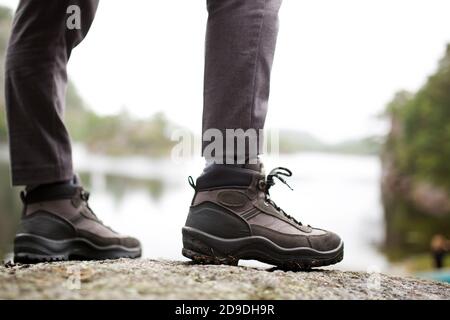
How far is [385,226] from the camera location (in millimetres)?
29281

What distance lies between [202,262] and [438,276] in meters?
9.85

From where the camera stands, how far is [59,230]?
1.99 meters

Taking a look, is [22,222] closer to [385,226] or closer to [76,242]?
[76,242]

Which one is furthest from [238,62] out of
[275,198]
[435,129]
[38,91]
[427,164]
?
[435,129]

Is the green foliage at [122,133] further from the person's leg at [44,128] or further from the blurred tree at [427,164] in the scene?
the person's leg at [44,128]

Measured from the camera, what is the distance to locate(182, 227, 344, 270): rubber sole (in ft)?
5.33

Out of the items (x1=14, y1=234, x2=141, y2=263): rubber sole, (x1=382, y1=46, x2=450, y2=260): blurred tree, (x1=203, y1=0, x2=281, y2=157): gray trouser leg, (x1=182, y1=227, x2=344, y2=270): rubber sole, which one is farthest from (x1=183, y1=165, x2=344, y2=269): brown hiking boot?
(x1=382, y1=46, x2=450, y2=260): blurred tree

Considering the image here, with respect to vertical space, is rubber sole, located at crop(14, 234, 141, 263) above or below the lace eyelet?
below

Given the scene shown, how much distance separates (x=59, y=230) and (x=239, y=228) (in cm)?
77

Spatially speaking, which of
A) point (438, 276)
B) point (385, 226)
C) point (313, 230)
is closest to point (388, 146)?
point (385, 226)

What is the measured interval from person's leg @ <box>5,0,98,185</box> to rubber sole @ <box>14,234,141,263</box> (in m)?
0.23

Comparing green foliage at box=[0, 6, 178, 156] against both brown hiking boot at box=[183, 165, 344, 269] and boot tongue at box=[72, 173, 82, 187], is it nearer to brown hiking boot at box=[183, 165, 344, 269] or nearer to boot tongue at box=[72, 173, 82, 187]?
boot tongue at box=[72, 173, 82, 187]

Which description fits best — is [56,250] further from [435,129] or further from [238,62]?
[435,129]

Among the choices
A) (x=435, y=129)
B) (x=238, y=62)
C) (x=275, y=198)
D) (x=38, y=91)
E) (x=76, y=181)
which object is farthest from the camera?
(x=435, y=129)
